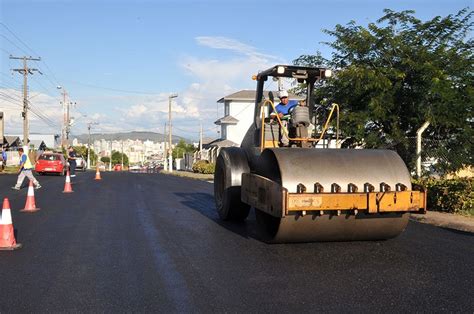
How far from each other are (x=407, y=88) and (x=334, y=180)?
933cm

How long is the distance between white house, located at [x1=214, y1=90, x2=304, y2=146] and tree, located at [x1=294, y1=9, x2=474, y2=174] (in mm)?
31890

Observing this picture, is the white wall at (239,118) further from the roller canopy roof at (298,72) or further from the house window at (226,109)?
the roller canopy roof at (298,72)

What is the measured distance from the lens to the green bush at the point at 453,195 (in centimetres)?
Result: 1031

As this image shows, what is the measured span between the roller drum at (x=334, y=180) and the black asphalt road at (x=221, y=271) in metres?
0.24

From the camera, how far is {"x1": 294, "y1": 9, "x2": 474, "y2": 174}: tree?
13.2 meters

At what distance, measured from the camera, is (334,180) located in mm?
6344

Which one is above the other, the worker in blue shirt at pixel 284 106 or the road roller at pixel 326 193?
the worker in blue shirt at pixel 284 106

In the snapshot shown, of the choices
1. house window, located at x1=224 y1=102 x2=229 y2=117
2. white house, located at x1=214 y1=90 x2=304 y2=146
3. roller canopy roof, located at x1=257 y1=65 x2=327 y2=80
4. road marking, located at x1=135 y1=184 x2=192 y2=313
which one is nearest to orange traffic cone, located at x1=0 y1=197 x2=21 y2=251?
road marking, located at x1=135 y1=184 x2=192 y2=313

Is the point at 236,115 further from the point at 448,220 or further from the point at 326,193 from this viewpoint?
the point at 326,193

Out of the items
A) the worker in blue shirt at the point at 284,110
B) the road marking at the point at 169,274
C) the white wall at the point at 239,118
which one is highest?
the white wall at the point at 239,118

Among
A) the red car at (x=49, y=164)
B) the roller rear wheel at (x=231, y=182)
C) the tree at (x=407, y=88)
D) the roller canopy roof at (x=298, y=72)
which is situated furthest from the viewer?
the red car at (x=49, y=164)

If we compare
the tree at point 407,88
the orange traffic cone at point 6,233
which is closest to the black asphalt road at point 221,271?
the orange traffic cone at point 6,233

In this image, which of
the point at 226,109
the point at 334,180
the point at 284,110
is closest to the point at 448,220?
the point at 284,110

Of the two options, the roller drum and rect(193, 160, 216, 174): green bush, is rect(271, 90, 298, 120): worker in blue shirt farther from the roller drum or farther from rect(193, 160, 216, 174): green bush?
rect(193, 160, 216, 174): green bush
